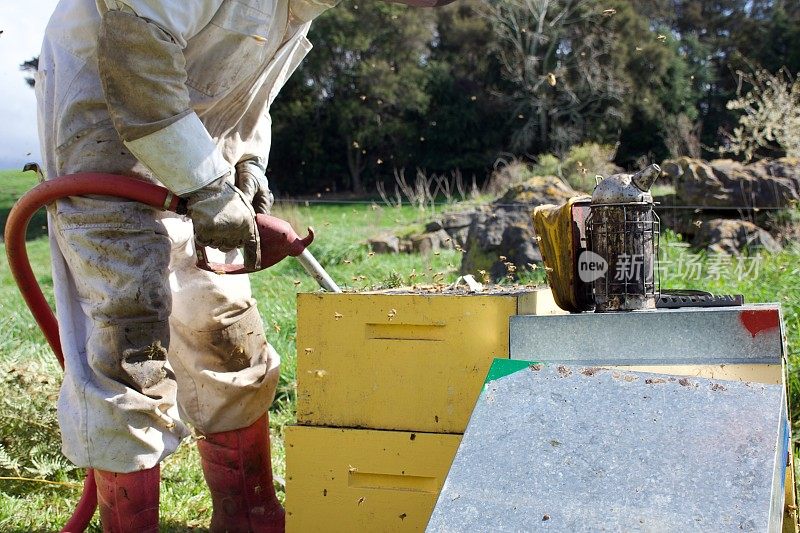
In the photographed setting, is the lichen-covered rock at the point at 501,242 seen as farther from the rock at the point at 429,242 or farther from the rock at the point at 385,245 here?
the rock at the point at 385,245

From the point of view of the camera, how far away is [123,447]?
2197 millimetres

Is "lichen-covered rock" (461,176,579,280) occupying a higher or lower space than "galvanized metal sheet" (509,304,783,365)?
lower

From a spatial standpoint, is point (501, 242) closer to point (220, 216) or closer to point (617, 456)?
point (220, 216)

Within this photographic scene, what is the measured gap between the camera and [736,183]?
8.03 meters

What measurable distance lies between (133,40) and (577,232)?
1210mm

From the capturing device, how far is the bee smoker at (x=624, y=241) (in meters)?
2.21

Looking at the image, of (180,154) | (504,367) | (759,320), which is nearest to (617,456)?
(504,367)

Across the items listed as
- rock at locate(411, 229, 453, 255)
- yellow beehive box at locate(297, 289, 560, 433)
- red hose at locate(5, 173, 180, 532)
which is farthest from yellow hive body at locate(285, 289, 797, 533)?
rock at locate(411, 229, 453, 255)

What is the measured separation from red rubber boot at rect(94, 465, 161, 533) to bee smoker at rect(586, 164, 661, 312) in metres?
1.27

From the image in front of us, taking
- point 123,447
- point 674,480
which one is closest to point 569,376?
point 674,480

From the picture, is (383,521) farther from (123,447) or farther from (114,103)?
(114,103)

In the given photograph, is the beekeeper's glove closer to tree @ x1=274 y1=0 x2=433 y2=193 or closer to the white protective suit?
the white protective suit

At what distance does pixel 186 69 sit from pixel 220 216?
1.40 feet

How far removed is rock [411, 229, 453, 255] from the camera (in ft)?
31.3
